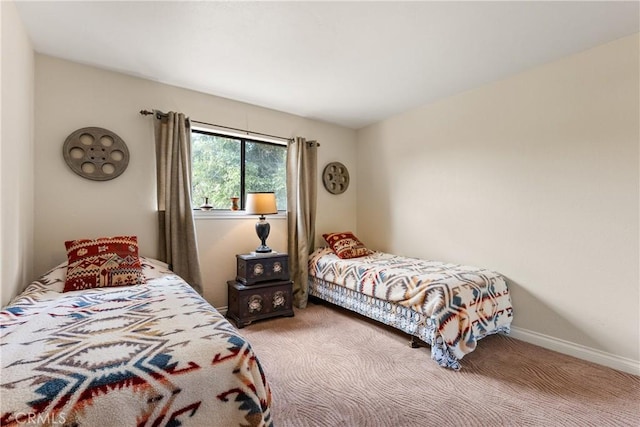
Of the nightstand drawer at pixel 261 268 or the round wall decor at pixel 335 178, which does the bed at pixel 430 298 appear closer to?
the nightstand drawer at pixel 261 268

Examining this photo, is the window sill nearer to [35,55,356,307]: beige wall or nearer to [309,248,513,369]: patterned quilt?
[35,55,356,307]: beige wall

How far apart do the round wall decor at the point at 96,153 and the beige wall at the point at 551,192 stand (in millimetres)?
3047

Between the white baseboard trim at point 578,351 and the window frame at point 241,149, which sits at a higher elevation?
the window frame at point 241,149

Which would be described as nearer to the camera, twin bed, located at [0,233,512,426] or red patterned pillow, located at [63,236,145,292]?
twin bed, located at [0,233,512,426]

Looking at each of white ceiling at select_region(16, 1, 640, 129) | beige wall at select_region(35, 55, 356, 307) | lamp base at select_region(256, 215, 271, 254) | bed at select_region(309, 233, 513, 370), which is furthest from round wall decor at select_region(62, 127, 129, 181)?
bed at select_region(309, 233, 513, 370)

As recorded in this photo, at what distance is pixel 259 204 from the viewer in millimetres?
2977

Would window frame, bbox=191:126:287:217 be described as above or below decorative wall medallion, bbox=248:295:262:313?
above

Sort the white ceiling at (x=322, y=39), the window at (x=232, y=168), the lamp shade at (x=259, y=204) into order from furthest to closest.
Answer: the window at (x=232, y=168), the lamp shade at (x=259, y=204), the white ceiling at (x=322, y=39)

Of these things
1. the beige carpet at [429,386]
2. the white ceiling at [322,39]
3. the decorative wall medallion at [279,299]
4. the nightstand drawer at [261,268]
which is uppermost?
the white ceiling at [322,39]

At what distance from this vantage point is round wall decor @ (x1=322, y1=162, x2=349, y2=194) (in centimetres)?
392

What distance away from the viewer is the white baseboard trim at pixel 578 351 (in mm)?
2018

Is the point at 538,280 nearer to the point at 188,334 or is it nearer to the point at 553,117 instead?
the point at 553,117

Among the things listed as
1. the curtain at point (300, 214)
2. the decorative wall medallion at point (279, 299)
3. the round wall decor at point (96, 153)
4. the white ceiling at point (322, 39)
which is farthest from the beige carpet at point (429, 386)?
the white ceiling at point (322, 39)

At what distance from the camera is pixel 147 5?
1742 millimetres
